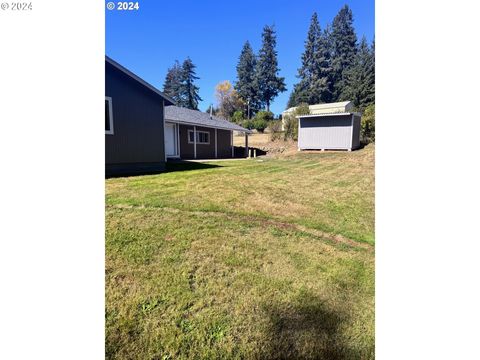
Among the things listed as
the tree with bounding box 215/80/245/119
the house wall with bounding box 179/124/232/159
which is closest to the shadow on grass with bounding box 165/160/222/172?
the tree with bounding box 215/80/245/119

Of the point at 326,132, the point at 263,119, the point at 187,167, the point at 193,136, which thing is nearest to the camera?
the point at 326,132

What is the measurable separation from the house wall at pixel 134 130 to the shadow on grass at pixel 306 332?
12.7ft

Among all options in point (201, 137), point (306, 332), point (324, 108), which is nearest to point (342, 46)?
point (324, 108)

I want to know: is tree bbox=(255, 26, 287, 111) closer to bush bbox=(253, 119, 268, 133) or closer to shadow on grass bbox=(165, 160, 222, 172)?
bush bbox=(253, 119, 268, 133)

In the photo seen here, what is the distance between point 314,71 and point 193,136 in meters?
8.87

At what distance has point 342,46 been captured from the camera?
204 centimetres

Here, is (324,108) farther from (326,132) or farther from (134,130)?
(134,130)

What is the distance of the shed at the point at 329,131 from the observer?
8.14ft

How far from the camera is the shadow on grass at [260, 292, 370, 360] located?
1.24 meters

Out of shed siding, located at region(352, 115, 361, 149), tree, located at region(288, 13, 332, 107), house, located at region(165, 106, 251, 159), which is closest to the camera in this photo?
tree, located at region(288, 13, 332, 107)

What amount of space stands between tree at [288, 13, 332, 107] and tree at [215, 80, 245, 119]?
2.21 feet

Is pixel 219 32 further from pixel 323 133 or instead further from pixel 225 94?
pixel 323 133
